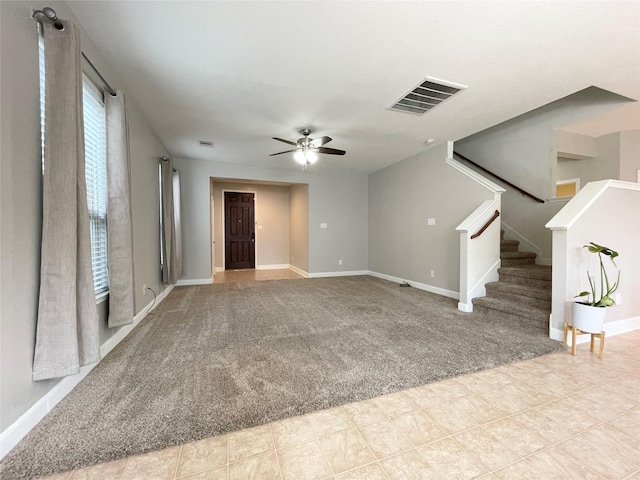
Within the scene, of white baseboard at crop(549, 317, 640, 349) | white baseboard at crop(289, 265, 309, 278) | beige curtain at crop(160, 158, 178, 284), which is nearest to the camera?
white baseboard at crop(549, 317, 640, 349)

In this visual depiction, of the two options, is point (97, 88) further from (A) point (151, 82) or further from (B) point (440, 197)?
(B) point (440, 197)

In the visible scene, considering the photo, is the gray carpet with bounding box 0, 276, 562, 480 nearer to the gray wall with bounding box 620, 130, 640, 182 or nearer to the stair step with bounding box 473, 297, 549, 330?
the stair step with bounding box 473, 297, 549, 330

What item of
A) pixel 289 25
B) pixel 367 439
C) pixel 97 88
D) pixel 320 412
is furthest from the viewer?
pixel 97 88

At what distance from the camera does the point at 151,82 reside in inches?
101

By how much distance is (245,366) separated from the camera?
2059mm

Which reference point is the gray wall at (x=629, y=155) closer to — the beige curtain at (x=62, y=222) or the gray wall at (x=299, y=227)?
the gray wall at (x=299, y=227)

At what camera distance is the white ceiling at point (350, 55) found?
1732 mm

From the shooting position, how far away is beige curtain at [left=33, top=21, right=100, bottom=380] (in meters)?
1.43

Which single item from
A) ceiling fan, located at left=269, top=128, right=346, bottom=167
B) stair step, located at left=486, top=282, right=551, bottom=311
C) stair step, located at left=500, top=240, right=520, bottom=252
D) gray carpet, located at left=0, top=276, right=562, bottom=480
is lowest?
gray carpet, located at left=0, top=276, right=562, bottom=480

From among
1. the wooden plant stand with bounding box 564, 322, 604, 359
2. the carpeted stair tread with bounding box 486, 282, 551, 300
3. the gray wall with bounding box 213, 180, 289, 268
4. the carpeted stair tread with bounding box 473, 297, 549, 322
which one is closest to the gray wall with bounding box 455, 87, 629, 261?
the carpeted stair tread with bounding box 486, 282, 551, 300

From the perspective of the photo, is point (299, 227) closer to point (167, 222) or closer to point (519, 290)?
point (167, 222)

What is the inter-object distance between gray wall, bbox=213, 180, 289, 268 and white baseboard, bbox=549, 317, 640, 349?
6516mm

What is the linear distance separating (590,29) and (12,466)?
429 cm

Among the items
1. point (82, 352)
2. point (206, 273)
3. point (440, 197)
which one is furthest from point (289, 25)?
point (206, 273)
